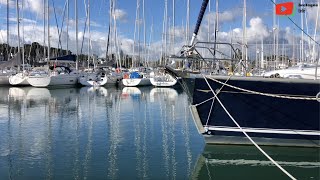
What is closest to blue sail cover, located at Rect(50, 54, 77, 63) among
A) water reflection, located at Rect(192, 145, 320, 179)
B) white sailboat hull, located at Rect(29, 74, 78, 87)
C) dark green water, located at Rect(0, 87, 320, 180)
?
white sailboat hull, located at Rect(29, 74, 78, 87)

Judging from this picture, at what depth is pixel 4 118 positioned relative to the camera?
19.9 m

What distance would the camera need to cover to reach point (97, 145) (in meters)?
13.2

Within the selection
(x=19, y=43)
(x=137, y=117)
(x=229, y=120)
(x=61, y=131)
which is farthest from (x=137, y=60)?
(x=229, y=120)

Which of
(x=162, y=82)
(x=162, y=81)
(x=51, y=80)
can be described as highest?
(x=51, y=80)

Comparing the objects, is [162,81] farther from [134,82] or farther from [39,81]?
[39,81]

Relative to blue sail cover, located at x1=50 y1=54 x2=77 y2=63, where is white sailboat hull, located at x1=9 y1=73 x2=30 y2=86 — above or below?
below

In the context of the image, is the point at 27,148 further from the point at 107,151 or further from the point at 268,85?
the point at 268,85

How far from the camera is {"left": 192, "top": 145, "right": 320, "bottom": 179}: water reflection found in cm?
1025

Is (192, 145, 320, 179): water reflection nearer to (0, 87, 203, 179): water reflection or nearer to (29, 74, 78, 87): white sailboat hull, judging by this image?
(0, 87, 203, 179): water reflection

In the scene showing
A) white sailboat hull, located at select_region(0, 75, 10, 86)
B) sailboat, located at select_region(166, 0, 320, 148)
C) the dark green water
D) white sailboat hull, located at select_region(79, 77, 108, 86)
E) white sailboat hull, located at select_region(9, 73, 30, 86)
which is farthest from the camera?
white sailboat hull, located at select_region(79, 77, 108, 86)

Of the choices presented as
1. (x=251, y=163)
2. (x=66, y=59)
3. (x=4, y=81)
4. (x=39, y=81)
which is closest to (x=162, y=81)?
(x=66, y=59)

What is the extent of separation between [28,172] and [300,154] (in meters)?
7.89

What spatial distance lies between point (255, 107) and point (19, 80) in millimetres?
39017

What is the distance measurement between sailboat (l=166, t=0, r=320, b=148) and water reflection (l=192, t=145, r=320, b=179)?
26 cm
